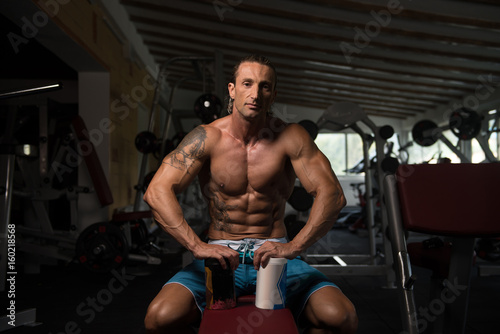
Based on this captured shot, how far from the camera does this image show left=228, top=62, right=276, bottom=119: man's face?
1.21m

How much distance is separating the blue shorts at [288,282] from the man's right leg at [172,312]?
1.2 inches

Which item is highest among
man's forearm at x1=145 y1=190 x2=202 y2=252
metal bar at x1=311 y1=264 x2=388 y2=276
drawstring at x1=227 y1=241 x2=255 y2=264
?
man's forearm at x1=145 y1=190 x2=202 y2=252

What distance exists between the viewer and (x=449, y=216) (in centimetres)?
124

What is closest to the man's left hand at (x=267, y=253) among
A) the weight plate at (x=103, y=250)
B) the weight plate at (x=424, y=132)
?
the weight plate at (x=103, y=250)

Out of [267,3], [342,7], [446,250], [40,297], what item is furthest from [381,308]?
[267,3]

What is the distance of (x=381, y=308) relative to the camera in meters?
2.20

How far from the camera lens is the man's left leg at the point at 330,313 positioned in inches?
39.6

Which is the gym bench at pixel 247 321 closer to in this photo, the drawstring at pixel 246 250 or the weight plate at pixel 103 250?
the drawstring at pixel 246 250

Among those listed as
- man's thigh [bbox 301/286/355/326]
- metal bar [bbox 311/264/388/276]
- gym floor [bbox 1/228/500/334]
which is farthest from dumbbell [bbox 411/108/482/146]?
man's thigh [bbox 301/286/355/326]

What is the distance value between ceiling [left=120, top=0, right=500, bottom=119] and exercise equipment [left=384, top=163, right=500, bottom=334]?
215 centimetres

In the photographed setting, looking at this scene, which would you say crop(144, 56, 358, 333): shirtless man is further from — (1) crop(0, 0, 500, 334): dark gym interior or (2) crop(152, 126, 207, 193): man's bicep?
(1) crop(0, 0, 500, 334): dark gym interior

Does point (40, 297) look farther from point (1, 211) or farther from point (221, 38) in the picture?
point (221, 38)

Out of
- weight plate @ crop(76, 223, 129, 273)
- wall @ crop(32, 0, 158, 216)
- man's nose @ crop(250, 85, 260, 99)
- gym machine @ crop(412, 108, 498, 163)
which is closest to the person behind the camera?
man's nose @ crop(250, 85, 260, 99)

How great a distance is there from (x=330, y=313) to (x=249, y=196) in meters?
0.47
